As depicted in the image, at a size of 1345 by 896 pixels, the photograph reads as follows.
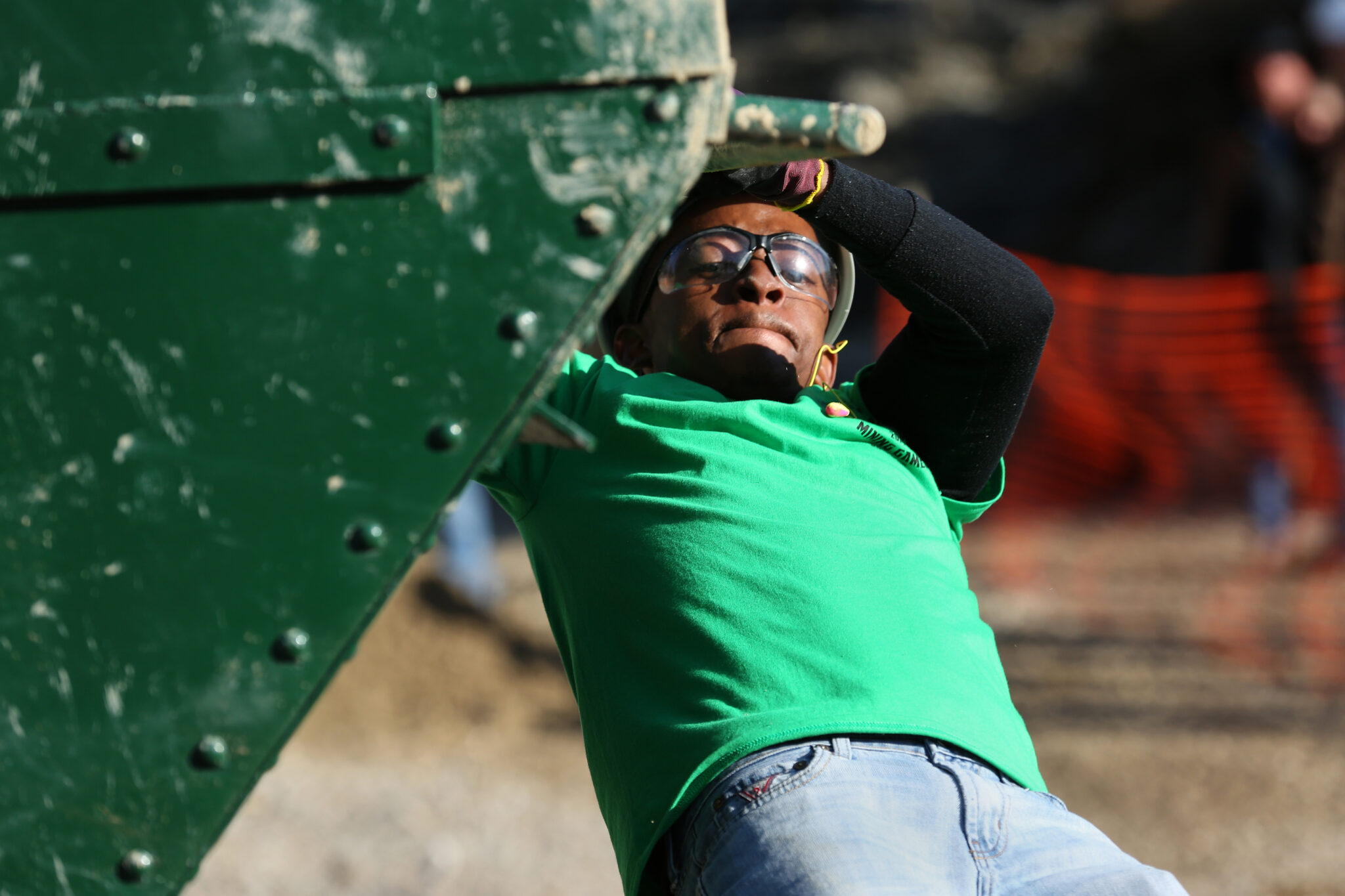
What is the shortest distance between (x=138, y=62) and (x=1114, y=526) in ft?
27.8

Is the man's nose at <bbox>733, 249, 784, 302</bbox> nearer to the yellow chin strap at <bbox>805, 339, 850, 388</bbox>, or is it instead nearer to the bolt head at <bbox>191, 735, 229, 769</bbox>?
the yellow chin strap at <bbox>805, 339, 850, 388</bbox>

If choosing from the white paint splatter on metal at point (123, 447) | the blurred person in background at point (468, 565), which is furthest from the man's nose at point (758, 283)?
the blurred person in background at point (468, 565)

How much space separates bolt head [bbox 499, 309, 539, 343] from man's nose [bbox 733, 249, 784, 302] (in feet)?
3.17

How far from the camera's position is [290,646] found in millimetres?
1011

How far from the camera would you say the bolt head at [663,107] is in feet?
3.28

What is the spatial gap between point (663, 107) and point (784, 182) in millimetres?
624

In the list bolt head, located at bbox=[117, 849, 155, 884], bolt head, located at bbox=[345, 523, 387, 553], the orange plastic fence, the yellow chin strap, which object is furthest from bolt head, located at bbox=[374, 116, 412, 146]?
the orange plastic fence

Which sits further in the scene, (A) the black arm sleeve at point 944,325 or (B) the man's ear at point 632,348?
(B) the man's ear at point 632,348

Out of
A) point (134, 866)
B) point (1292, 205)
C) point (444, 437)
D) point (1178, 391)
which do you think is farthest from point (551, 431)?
point (1178, 391)

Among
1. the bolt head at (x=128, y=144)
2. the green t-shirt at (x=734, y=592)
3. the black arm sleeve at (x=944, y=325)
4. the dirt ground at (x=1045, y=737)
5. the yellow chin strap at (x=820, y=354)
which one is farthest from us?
the dirt ground at (x=1045, y=737)

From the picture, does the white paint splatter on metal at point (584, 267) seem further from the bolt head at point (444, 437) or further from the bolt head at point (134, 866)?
the bolt head at point (134, 866)

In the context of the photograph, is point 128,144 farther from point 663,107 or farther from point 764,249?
point 764,249

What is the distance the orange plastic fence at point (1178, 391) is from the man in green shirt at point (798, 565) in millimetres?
5428

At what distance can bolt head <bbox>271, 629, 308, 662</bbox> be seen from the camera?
1011 mm
